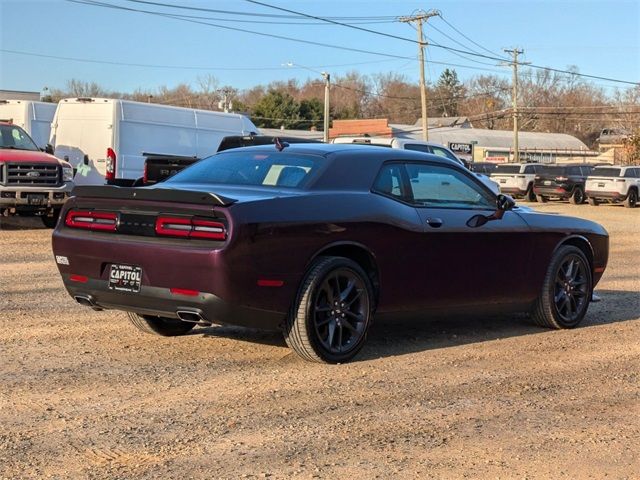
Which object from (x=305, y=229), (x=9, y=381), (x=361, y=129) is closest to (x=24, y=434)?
(x=9, y=381)

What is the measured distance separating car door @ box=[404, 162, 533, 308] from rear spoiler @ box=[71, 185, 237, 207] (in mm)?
1831

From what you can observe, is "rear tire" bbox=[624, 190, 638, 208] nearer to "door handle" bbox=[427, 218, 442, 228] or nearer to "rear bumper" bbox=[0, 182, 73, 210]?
"rear bumper" bbox=[0, 182, 73, 210]

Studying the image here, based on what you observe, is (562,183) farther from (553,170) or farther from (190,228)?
(190,228)

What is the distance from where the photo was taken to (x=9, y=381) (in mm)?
5719

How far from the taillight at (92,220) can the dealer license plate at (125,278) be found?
→ 29cm

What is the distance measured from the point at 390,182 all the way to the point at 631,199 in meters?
30.9

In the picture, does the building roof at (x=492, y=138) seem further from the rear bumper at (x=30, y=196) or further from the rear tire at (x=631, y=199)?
the rear bumper at (x=30, y=196)

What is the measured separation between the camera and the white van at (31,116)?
73.0ft

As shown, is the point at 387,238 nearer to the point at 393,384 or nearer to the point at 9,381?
the point at 393,384

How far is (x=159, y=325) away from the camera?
7301mm

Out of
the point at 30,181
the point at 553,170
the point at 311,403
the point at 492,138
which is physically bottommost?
the point at 311,403

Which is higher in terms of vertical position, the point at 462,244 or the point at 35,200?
the point at 35,200

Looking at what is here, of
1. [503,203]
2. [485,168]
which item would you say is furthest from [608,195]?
[503,203]

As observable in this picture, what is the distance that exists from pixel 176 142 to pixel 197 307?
14.5m
